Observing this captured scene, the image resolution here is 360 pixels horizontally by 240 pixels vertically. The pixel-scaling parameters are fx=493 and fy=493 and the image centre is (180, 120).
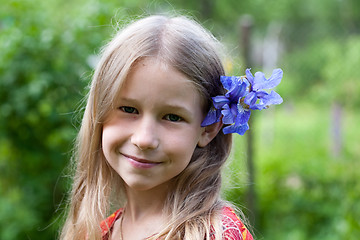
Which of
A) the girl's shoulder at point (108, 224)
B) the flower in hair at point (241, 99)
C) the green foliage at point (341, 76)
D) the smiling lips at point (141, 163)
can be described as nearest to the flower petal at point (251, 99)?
the flower in hair at point (241, 99)

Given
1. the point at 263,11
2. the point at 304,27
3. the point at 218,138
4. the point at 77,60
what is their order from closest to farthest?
the point at 218,138 → the point at 77,60 → the point at 263,11 → the point at 304,27

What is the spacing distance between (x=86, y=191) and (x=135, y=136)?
1.64 ft

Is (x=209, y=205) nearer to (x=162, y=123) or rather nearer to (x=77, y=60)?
(x=162, y=123)

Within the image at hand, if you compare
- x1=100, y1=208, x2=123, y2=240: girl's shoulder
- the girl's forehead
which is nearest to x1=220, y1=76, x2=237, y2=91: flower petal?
the girl's forehead

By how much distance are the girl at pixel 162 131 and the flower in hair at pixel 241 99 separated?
5 centimetres

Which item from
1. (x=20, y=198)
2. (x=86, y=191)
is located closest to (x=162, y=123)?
(x=86, y=191)

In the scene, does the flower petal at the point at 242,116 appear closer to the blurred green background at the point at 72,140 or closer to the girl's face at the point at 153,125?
the girl's face at the point at 153,125

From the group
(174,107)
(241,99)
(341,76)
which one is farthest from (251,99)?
(341,76)

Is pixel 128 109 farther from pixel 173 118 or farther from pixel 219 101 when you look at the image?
pixel 219 101

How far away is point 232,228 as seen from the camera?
1.53 metres

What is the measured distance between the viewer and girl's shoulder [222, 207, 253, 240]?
1516mm

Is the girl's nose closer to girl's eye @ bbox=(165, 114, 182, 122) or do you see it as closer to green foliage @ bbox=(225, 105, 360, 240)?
girl's eye @ bbox=(165, 114, 182, 122)

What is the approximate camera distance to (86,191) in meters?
1.93

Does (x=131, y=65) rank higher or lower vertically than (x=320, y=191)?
higher
